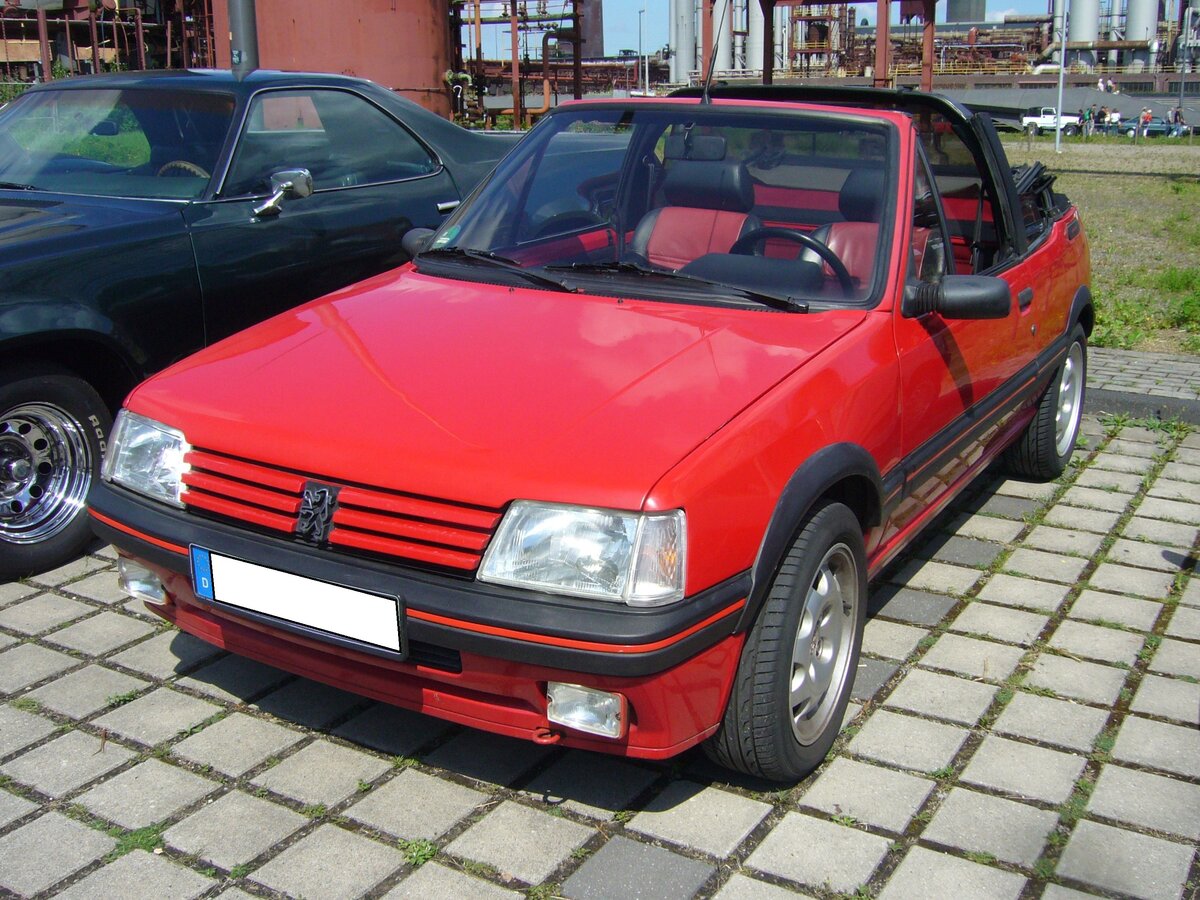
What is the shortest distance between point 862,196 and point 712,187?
493 millimetres

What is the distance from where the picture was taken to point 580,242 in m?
3.85

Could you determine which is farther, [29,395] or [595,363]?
[29,395]

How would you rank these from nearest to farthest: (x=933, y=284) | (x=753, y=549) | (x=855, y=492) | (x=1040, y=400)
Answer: (x=753, y=549)
(x=855, y=492)
(x=933, y=284)
(x=1040, y=400)

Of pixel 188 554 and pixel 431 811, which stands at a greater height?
pixel 188 554

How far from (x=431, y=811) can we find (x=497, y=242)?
6.14 feet

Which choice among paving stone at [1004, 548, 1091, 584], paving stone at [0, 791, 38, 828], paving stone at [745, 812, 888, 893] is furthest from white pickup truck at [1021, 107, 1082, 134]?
paving stone at [0, 791, 38, 828]

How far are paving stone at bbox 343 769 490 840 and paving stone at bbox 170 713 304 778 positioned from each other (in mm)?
358

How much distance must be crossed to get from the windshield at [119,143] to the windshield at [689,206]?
1.49 meters

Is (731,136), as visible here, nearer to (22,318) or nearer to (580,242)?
(580,242)

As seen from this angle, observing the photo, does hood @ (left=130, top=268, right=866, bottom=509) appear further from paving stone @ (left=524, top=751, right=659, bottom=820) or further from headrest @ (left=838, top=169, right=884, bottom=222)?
paving stone @ (left=524, top=751, right=659, bottom=820)

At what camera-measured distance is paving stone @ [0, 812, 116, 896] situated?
8.43 ft

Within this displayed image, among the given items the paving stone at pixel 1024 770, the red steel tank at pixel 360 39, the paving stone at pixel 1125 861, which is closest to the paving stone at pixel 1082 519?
the paving stone at pixel 1024 770

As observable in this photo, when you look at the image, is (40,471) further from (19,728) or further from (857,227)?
(857,227)

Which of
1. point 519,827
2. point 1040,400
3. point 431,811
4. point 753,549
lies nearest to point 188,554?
point 431,811
